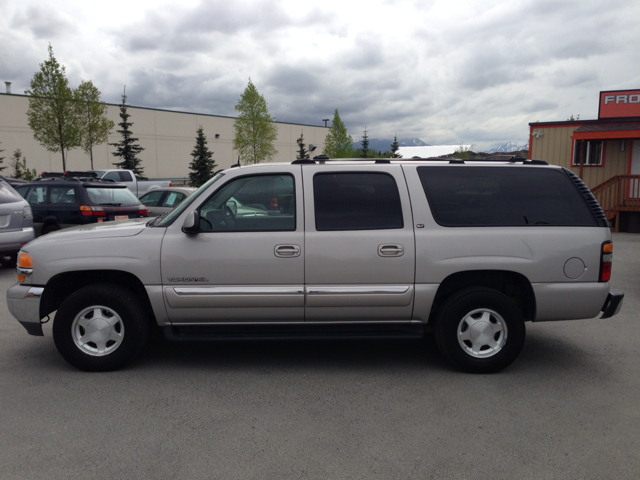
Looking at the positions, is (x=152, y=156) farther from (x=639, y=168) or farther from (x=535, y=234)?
(x=535, y=234)

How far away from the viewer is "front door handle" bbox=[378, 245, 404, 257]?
181 inches

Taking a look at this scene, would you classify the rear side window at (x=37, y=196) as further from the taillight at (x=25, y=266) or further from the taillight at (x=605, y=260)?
the taillight at (x=605, y=260)

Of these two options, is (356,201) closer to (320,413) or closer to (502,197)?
(502,197)

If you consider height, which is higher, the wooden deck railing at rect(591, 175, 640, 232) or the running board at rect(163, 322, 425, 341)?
the wooden deck railing at rect(591, 175, 640, 232)

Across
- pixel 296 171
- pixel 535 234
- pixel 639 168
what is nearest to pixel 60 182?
pixel 296 171

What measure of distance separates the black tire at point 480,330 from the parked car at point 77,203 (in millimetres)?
8616

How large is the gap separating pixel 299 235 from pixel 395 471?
2.12 m

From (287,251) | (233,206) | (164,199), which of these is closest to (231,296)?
(287,251)

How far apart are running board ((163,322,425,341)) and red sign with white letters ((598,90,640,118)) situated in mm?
19617

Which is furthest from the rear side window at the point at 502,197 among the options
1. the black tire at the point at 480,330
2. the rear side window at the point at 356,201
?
the black tire at the point at 480,330

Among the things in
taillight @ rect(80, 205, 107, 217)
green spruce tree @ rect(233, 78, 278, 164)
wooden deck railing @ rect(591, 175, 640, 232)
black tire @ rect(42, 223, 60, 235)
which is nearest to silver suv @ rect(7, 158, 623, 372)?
taillight @ rect(80, 205, 107, 217)

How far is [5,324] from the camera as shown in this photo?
20.9 feet

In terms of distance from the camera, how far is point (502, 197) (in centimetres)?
480

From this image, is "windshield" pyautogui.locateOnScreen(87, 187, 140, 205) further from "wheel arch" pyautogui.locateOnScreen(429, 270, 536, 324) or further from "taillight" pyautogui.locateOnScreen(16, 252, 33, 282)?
"wheel arch" pyautogui.locateOnScreen(429, 270, 536, 324)
